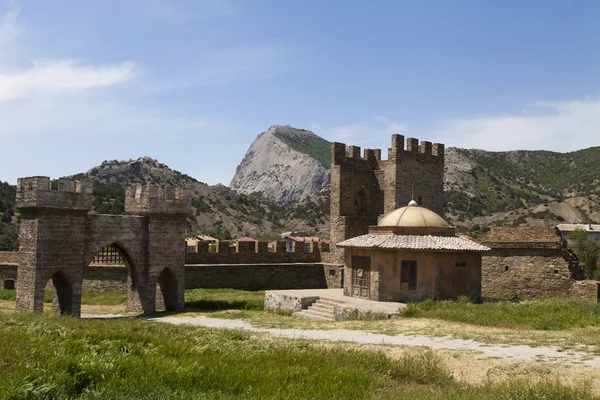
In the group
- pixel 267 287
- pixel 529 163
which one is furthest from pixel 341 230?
pixel 529 163

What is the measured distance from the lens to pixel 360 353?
36.2 ft

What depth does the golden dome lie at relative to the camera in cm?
2434

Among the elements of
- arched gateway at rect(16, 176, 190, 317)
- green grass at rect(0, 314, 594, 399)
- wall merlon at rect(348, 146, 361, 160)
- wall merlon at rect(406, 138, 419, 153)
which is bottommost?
green grass at rect(0, 314, 594, 399)

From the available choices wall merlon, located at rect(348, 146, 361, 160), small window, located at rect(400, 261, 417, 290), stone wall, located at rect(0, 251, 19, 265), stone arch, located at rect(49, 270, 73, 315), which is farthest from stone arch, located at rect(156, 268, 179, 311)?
wall merlon, located at rect(348, 146, 361, 160)

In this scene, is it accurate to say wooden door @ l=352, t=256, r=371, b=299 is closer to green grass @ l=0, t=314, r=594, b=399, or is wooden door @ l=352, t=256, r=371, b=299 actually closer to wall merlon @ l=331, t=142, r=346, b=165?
wall merlon @ l=331, t=142, r=346, b=165

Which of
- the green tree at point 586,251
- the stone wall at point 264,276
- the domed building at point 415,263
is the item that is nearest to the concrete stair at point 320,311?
the domed building at point 415,263

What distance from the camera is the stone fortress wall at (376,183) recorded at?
109 feet

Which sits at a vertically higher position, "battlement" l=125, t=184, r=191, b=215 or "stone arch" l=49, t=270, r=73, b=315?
"battlement" l=125, t=184, r=191, b=215

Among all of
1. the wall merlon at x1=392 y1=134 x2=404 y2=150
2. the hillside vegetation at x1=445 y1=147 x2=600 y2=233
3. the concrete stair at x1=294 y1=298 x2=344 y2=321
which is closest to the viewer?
the concrete stair at x1=294 y1=298 x2=344 y2=321

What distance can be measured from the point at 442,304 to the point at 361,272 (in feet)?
15.0

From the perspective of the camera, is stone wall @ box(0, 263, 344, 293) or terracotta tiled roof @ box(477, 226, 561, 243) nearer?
terracotta tiled roof @ box(477, 226, 561, 243)

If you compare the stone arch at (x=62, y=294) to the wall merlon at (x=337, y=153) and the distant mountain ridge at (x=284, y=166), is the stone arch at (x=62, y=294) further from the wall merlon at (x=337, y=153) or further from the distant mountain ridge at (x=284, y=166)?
the distant mountain ridge at (x=284, y=166)

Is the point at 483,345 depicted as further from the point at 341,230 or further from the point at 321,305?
the point at 341,230

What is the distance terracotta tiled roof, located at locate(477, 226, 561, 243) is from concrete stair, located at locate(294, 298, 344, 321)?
30.8 feet
